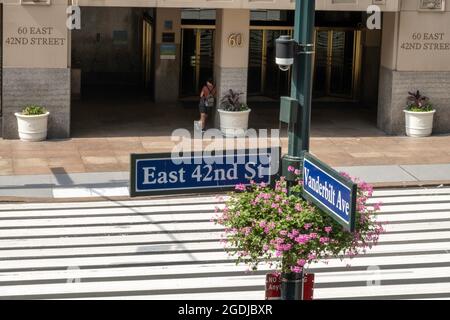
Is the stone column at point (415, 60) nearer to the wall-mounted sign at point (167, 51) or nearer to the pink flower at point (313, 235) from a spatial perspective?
the wall-mounted sign at point (167, 51)

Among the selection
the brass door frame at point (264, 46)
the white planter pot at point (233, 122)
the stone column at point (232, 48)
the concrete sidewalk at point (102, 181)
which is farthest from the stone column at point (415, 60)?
the brass door frame at point (264, 46)

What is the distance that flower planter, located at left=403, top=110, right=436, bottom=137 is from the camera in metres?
30.3

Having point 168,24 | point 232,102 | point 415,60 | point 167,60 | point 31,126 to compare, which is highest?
point 168,24

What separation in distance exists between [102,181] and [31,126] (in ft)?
15.6

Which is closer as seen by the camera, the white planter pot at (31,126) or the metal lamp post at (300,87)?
the metal lamp post at (300,87)

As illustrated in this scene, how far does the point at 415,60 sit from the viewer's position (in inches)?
1198

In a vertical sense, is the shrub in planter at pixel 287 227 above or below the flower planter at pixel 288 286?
above

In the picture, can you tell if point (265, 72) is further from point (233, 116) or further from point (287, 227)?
point (287, 227)

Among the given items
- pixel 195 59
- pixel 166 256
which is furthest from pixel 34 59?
pixel 166 256

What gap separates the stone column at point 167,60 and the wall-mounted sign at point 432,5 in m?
9.12

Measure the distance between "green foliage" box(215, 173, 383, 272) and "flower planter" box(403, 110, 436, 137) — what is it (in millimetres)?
19002

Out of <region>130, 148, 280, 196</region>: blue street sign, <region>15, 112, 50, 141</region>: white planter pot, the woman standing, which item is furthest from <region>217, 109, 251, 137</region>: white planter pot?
<region>130, 148, 280, 196</region>: blue street sign

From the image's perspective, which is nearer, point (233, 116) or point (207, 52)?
point (233, 116)

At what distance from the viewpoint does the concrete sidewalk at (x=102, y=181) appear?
2355 centimetres
